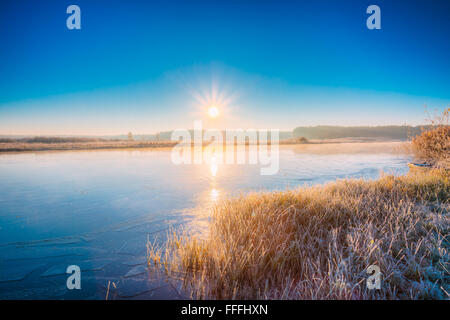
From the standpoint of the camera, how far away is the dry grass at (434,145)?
8.23 m

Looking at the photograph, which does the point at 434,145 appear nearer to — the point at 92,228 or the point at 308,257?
the point at 308,257

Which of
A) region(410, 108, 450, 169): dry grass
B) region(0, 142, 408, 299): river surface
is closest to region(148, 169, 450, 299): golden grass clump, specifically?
region(0, 142, 408, 299): river surface

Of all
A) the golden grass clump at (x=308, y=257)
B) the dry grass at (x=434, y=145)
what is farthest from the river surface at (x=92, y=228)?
the dry grass at (x=434, y=145)

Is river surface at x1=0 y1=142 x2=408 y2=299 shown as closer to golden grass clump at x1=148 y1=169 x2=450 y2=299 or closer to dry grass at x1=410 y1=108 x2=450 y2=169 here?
golden grass clump at x1=148 y1=169 x2=450 y2=299

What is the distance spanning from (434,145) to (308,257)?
398 inches

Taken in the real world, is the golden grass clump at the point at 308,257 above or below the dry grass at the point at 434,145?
below

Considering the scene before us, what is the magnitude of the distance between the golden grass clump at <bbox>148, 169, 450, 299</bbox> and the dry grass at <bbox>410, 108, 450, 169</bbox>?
16.7 ft

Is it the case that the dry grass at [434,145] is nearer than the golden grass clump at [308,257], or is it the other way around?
the golden grass clump at [308,257]

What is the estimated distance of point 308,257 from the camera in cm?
305

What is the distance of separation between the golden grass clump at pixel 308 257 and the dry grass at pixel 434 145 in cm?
510

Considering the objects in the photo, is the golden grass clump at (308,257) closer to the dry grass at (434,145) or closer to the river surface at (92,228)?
the river surface at (92,228)

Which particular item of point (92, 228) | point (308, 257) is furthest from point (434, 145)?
point (92, 228)

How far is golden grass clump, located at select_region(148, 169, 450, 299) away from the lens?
2.43m
